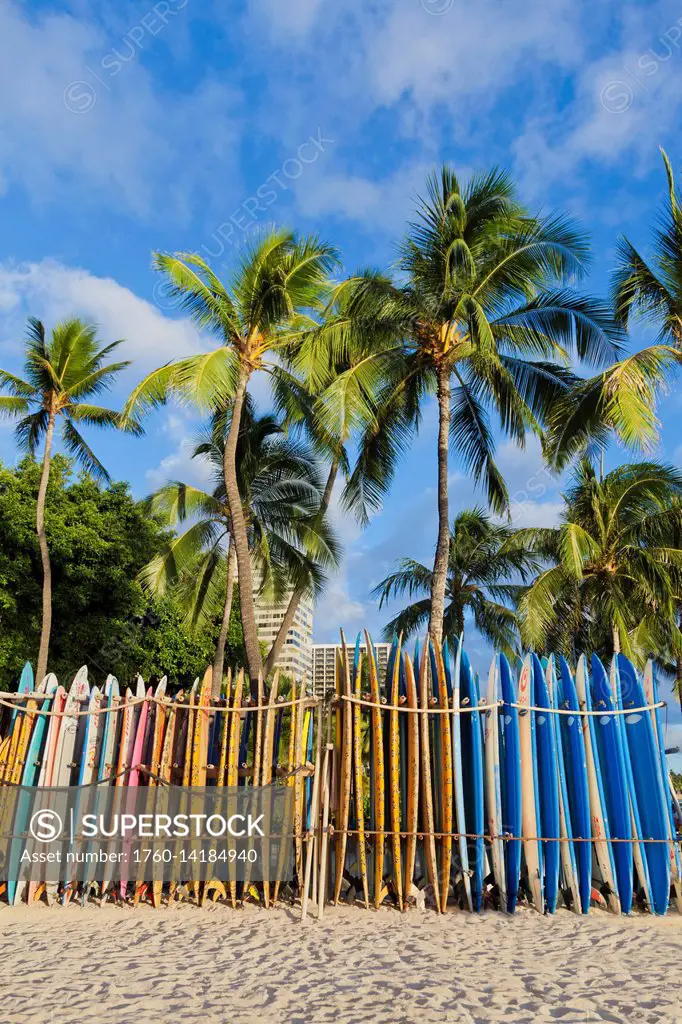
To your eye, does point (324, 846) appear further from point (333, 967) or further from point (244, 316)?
point (244, 316)

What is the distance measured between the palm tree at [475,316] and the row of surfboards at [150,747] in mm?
4798

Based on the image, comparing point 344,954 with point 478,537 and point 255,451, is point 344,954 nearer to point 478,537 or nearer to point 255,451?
point 255,451

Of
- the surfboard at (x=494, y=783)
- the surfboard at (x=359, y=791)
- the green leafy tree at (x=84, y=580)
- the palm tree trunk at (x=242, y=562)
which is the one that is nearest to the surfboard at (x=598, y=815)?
the surfboard at (x=494, y=783)

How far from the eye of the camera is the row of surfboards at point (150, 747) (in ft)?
20.0

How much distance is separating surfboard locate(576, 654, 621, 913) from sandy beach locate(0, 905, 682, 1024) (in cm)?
22

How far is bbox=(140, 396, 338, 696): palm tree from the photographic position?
16766 millimetres

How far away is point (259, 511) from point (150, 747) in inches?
448

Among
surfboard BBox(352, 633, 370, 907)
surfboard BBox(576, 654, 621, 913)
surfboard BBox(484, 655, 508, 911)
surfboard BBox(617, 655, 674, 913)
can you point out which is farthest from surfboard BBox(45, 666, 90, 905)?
surfboard BBox(617, 655, 674, 913)

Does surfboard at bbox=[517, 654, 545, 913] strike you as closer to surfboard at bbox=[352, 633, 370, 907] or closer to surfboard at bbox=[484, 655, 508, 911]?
surfboard at bbox=[484, 655, 508, 911]

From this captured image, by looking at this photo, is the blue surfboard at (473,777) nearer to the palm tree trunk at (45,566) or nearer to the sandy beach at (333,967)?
the sandy beach at (333,967)

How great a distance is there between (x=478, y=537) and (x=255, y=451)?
957 cm

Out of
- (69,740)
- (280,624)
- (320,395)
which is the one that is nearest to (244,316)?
(320,395)

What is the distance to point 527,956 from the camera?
14.6 ft

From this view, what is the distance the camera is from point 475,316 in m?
10.5
